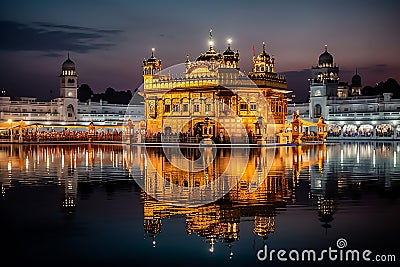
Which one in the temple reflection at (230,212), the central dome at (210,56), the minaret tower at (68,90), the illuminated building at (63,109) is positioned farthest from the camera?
the minaret tower at (68,90)

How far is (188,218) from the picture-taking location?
11.0m

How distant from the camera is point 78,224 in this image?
1059 cm

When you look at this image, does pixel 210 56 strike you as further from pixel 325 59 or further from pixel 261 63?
pixel 325 59

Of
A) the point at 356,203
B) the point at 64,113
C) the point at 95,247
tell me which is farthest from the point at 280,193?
the point at 64,113

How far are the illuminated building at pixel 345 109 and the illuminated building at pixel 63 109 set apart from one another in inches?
1268

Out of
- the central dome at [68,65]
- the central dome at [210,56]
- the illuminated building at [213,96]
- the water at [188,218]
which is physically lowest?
the water at [188,218]

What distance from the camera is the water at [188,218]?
333 inches

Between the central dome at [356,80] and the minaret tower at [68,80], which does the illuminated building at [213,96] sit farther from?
the central dome at [356,80]

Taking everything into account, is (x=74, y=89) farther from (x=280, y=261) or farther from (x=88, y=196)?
(x=280, y=261)

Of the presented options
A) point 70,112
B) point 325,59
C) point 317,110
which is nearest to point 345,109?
point 317,110

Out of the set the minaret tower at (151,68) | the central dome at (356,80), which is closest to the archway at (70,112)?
the minaret tower at (151,68)

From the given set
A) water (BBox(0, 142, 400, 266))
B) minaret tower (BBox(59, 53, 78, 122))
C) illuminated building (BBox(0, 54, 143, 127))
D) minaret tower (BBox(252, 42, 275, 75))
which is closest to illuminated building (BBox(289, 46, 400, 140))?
minaret tower (BBox(252, 42, 275, 75))

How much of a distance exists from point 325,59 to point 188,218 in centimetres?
9712

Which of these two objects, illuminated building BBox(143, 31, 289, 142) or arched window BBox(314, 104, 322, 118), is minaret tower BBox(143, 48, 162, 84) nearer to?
illuminated building BBox(143, 31, 289, 142)
